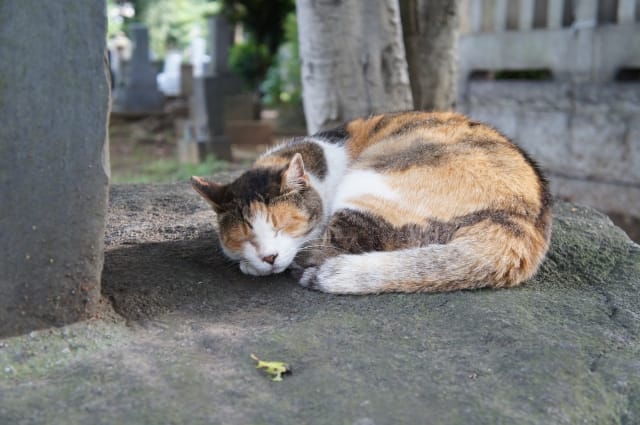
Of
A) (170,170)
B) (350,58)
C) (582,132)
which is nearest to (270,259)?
(350,58)

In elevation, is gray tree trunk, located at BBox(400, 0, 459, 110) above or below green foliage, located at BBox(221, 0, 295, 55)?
below

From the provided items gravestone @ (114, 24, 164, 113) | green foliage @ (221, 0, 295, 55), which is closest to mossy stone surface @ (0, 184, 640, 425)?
gravestone @ (114, 24, 164, 113)

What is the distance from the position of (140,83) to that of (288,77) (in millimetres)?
4074

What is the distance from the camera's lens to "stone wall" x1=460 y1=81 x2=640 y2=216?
6715 millimetres

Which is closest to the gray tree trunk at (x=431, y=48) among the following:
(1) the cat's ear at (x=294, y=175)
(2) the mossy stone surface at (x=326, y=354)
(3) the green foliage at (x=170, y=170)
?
(1) the cat's ear at (x=294, y=175)

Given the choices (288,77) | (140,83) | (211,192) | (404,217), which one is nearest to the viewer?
(404,217)

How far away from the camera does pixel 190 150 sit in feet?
34.8

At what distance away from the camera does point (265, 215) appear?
11.0 feet

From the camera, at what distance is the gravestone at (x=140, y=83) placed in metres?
16.2

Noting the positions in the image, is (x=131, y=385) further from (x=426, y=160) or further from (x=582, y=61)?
(x=582, y=61)

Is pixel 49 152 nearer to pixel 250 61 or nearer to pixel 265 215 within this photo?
pixel 265 215

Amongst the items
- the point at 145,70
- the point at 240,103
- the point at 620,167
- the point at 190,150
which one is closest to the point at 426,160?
the point at 620,167

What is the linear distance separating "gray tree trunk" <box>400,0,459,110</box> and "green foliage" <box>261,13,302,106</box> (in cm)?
756

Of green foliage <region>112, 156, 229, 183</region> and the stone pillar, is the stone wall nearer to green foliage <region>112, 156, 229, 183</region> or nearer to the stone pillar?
green foliage <region>112, 156, 229, 183</region>
